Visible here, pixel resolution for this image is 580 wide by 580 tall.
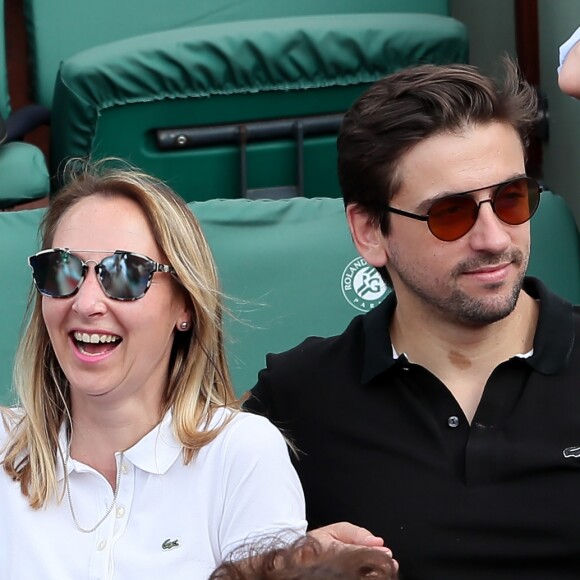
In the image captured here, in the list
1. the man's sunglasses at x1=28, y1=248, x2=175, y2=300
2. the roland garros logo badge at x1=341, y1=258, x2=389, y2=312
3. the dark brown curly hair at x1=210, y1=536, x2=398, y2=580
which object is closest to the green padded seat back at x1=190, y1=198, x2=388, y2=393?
the roland garros logo badge at x1=341, y1=258, x2=389, y2=312

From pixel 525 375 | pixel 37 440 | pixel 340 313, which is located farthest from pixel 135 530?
pixel 340 313

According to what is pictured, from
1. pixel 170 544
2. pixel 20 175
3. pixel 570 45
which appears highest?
pixel 570 45

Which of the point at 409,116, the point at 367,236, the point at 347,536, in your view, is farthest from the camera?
the point at 367,236

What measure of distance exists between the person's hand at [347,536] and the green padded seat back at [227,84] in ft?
4.33

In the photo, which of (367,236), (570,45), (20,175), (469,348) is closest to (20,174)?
(20,175)

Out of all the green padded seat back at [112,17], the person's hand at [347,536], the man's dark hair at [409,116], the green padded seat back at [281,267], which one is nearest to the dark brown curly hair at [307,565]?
the person's hand at [347,536]

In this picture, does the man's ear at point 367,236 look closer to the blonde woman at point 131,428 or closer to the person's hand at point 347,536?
the blonde woman at point 131,428

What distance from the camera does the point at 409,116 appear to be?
6.66ft

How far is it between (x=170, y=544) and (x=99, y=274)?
1.26 feet

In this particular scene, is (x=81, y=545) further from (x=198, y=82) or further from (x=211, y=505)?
(x=198, y=82)

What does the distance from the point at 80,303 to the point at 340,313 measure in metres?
0.93

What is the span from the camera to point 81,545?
1.83 m

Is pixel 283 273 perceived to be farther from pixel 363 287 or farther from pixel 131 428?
pixel 131 428

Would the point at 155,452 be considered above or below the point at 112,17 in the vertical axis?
below
